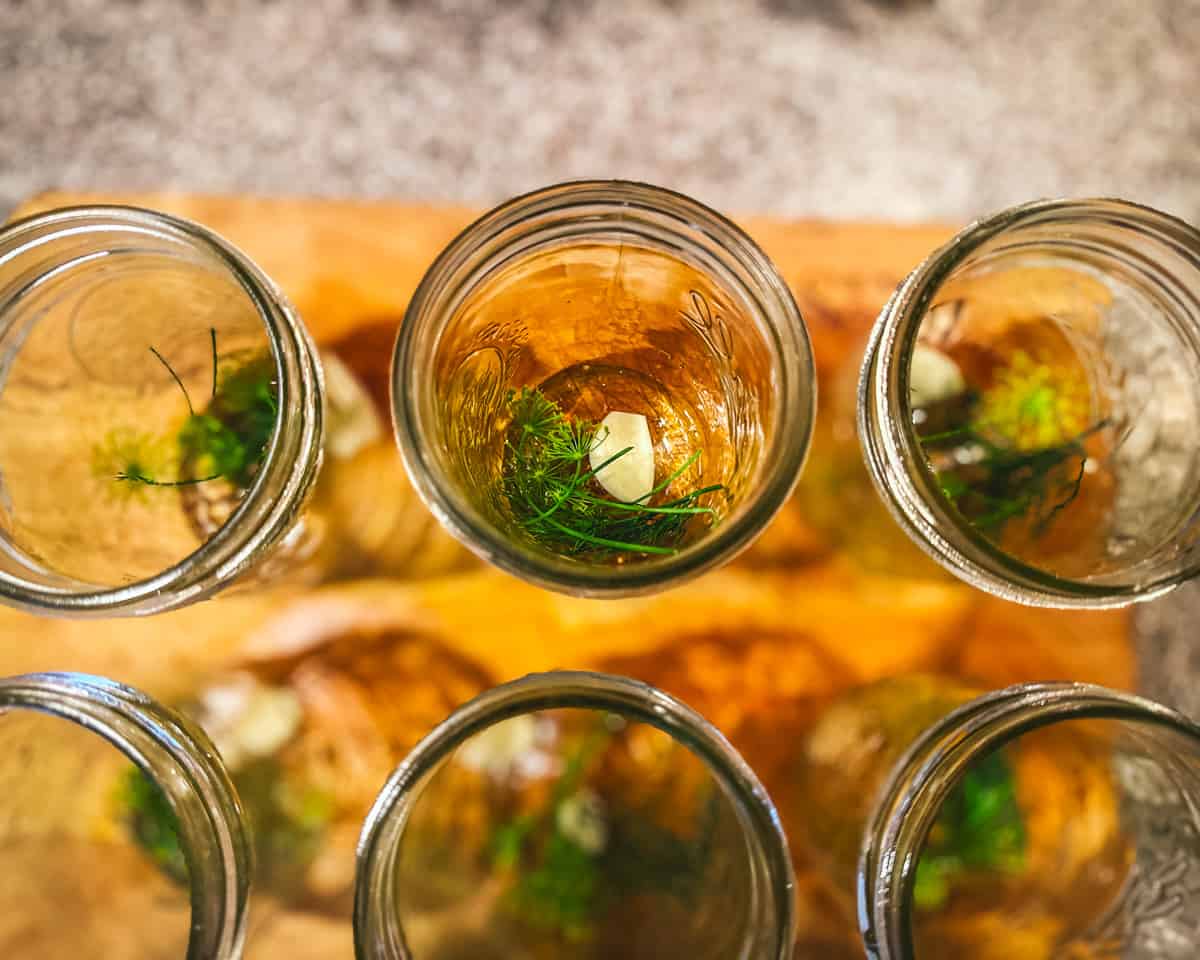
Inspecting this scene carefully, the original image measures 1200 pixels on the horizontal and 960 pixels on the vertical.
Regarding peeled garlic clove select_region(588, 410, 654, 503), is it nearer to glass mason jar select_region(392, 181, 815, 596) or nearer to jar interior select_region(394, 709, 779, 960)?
glass mason jar select_region(392, 181, 815, 596)


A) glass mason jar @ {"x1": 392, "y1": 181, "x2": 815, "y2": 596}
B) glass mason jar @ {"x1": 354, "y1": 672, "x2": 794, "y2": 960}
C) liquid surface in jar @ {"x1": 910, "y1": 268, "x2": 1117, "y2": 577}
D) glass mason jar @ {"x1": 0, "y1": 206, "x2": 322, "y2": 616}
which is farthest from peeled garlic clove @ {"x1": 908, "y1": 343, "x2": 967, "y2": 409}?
glass mason jar @ {"x1": 0, "y1": 206, "x2": 322, "y2": 616}

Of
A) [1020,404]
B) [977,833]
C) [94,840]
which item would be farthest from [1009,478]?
[94,840]

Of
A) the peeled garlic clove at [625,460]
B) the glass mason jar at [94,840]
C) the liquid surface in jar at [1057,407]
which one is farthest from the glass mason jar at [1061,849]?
the glass mason jar at [94,840]

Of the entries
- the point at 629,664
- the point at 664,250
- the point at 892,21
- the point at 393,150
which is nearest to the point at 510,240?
the point at 664,250

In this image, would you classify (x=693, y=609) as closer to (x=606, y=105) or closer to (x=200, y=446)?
(x=200, y=446)

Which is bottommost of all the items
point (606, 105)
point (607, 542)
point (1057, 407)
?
point (607, 542)

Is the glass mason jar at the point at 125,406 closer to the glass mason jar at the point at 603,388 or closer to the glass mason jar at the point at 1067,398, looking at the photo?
the glass mason jar at the point at 603,388

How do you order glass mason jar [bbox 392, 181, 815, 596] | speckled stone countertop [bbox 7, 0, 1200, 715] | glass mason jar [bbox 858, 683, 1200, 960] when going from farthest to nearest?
speckled stone countertop [bbox 7, 0, 1200, 715], glass mason jar [bbox 858, 683, 1200, 960], glass mason jar [bbox 392, 181, 815, 596]
